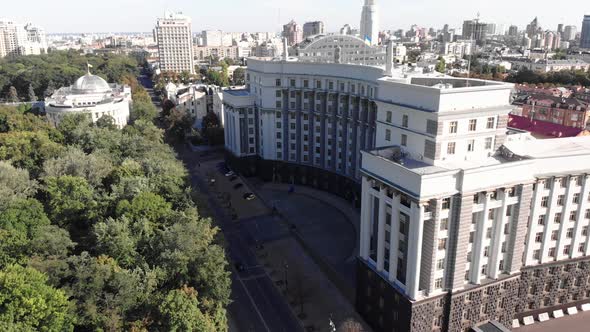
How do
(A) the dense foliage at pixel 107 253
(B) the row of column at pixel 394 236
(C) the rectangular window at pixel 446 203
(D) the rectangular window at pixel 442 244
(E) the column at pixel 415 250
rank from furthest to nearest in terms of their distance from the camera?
(D) the rectangular window at pixel 442 244 < (C) the rectangular window at pixel 446 203 < (B) the row of column at pixel 394 236 < (E) the column at pixel 415 250 < (A) the dense foliage at pixel 107 253

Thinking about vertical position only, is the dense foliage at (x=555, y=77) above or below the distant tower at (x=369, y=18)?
below

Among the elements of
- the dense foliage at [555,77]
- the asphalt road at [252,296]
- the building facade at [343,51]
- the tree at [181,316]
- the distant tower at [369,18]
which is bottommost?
the asphalt road at [252,296]

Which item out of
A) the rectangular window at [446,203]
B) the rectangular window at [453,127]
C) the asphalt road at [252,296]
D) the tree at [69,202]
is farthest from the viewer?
the tree at [69,202]

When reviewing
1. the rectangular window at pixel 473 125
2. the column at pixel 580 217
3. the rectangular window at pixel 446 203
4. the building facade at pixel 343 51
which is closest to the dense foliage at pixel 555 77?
the building facade at pixel 343 51

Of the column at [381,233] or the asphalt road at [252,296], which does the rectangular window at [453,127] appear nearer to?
the column at [381,233]

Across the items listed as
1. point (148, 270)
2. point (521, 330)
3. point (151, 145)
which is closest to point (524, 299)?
point (521, 330)

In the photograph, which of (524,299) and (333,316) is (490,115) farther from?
(333,316)

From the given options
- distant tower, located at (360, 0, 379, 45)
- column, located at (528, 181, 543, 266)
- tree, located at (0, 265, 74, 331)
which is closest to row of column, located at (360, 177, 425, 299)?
column, located at (528, 181, 543, 266)
